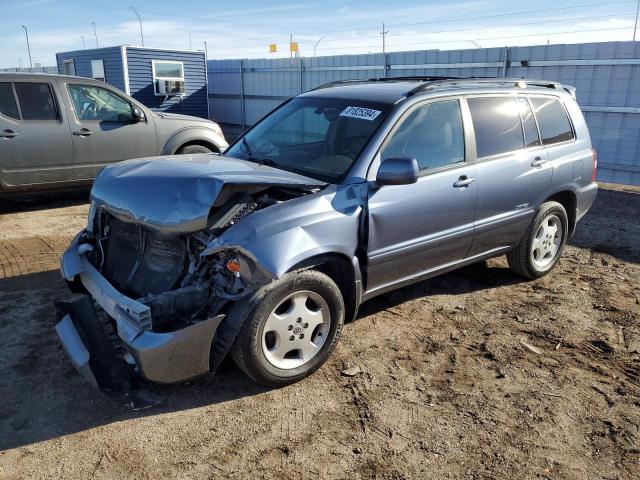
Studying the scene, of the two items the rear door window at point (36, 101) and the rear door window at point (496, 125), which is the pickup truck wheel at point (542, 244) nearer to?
the rear door window at point (496, 125)

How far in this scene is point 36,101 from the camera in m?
→ 7.23

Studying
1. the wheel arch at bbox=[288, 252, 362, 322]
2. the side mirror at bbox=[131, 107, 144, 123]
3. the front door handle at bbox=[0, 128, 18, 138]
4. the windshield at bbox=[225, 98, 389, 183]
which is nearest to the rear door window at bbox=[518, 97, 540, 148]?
the windshield at bbox=[225, 98, 389, 183]

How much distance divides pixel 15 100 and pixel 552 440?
291 inches

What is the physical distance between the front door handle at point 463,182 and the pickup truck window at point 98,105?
5.65 m

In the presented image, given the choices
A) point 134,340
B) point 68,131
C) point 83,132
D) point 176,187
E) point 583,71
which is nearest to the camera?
point 134,340

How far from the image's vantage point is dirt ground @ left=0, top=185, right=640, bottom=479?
9.27ft

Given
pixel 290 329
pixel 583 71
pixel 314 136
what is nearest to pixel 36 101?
pixel 314 136

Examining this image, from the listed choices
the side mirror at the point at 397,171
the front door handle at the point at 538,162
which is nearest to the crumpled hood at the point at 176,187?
the side mirror at the point at 397,171

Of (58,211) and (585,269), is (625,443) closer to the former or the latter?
(585,269)

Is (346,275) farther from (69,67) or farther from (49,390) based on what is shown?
(69,67)

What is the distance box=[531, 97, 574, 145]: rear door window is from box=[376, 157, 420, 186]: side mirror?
6.90 ft

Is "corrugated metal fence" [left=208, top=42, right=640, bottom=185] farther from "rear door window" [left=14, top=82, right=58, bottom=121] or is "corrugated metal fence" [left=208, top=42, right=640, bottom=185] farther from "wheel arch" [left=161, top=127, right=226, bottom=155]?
"rear door window" [left=14, top=82, right=58, bottom=121]

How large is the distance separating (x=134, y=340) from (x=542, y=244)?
4.07m

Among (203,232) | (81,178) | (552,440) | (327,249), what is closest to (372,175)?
(327,249)
